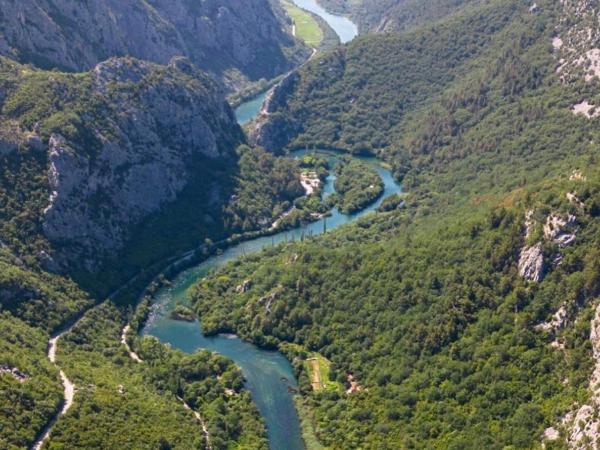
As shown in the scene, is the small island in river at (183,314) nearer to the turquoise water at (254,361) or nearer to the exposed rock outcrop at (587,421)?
the turquoise water at (254,361)

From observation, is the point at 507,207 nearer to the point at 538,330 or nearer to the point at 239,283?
the point at 538,330

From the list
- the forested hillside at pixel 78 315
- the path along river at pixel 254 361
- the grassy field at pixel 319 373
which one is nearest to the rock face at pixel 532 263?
the grassy field at pixel 319 373

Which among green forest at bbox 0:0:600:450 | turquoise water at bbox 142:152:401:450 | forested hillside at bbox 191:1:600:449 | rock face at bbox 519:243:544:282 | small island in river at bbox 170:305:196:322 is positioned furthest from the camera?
small island in river at bbox 170:305:196:322

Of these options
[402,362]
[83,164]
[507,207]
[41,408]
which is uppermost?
[83,164]

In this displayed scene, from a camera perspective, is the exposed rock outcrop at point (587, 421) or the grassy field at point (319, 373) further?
the grassy field at point (319, 373)

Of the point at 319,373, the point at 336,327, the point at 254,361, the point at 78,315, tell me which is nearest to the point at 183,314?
the point at 78,315

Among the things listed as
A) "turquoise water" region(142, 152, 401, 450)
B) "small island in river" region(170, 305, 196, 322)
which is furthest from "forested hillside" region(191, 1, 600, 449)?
"turquoise water" region(142, 152, 401, 450)

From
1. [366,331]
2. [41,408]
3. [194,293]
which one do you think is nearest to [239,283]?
[194,293]

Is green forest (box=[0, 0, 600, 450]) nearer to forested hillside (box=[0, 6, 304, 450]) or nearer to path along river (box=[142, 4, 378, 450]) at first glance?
forested hillside (box=[0, 6, 304, 450])

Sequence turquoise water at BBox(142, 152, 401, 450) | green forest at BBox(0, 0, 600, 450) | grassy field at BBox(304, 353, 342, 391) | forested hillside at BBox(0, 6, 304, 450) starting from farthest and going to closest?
1. grassy field at BBox(304, 353, 342, 391)
2. turquoise water at BBox(142, 152, 401, 450)
3. forested hillside at BBox(0, 6, 304, 450)
4. green forest at BBox(0, 0, 600, 450)

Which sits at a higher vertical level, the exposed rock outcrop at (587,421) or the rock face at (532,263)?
the rock face at (532,263)

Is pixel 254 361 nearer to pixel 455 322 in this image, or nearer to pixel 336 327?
pixel 336 327
